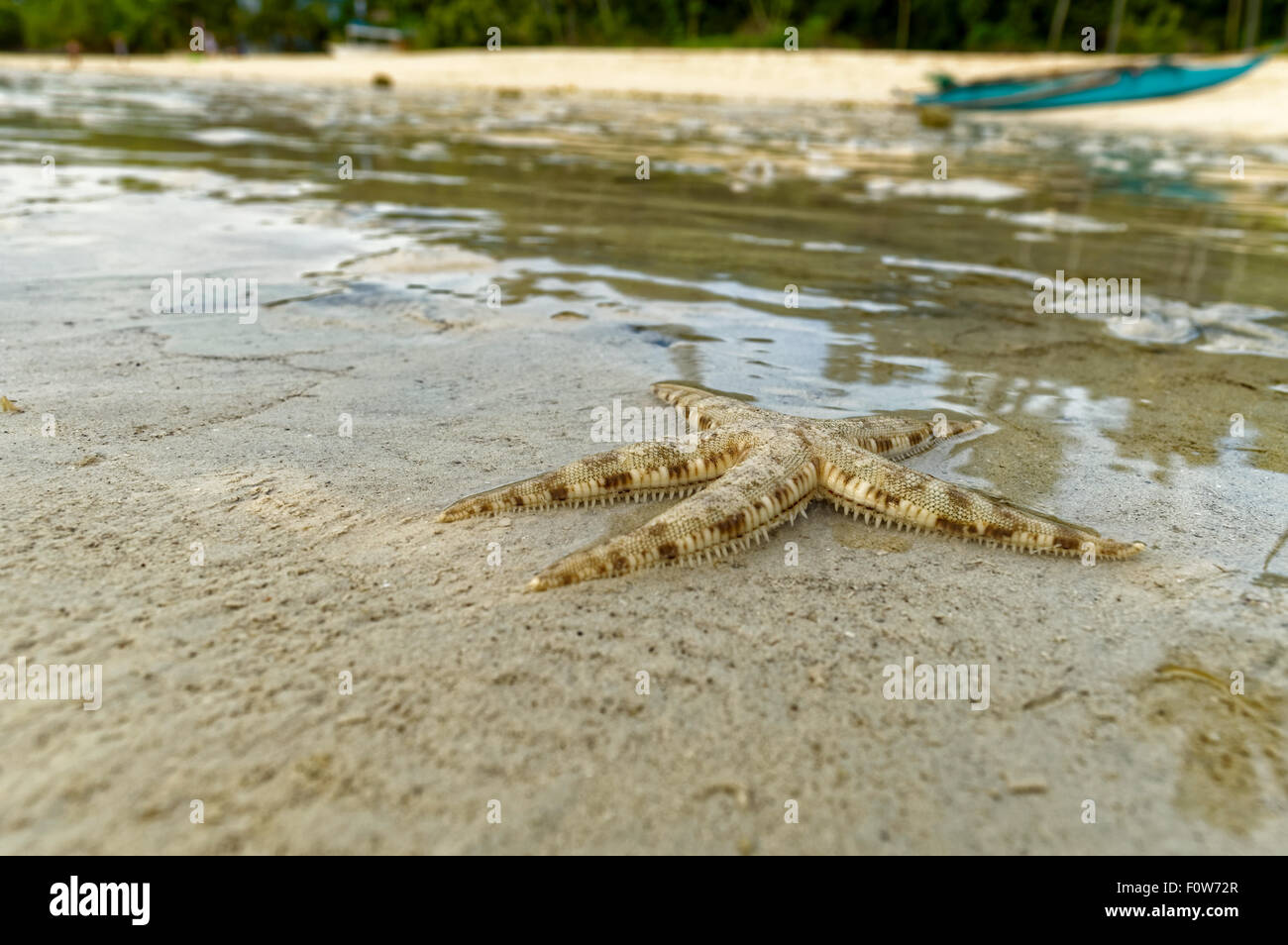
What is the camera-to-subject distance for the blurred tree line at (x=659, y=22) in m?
45.2

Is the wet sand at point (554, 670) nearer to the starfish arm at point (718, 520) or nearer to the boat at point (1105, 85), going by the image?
the starfish arm at point (718, 520)

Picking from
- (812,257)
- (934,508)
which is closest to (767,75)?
(812,257)

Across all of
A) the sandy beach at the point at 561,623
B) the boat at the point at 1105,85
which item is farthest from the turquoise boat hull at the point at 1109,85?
the sandy beach at the point at 561,623

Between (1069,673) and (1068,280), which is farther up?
(1068,280)

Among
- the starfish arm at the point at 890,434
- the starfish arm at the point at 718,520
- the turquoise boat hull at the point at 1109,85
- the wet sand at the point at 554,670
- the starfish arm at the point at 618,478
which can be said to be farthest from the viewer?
the turquoise boat hull at the point at 1109,85

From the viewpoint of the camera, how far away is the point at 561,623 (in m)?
2.98

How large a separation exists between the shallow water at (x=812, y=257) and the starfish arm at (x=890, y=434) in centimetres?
19

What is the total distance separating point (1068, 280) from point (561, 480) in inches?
245

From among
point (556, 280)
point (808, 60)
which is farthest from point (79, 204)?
point (808, 60)

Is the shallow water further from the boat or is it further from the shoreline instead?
the boat

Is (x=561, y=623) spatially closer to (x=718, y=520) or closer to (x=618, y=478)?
(x=718, y=520)

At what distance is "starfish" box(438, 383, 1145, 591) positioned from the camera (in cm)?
327
